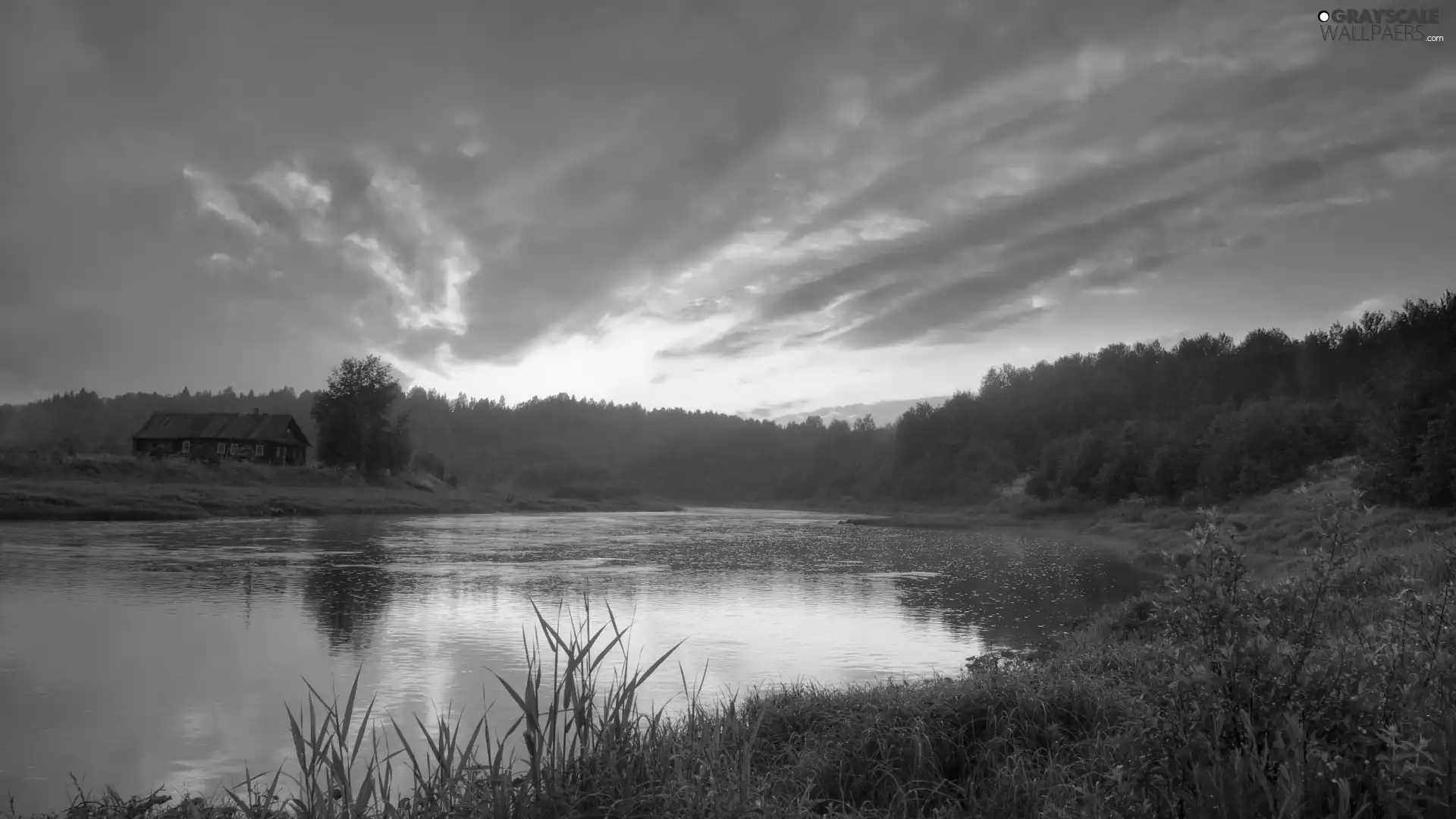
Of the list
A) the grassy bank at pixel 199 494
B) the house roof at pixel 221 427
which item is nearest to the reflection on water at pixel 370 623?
the grassy bank at pixel 199 494

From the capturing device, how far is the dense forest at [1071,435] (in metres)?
35.8

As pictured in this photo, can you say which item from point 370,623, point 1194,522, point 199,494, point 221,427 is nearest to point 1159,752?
point 370,623

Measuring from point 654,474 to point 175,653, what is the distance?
160 m

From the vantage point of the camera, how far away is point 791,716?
7.65 meters

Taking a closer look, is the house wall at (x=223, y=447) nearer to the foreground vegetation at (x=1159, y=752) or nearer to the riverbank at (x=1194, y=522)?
the riverbank at (x=1194, y=522)

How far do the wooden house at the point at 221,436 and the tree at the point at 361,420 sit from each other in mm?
6146

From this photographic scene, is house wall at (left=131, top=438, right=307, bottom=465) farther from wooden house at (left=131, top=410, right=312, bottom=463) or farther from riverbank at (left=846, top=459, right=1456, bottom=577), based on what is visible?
riverbank at (left=846, top=459, right=1456, bottom=577)

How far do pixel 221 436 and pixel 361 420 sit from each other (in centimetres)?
1490

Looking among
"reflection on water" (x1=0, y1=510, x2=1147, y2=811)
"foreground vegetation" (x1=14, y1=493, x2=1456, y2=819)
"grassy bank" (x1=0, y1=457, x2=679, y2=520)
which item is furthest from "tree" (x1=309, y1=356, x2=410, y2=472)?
"foreground vegetation" (x1=14, y1=493, x2=1456, y2=819)

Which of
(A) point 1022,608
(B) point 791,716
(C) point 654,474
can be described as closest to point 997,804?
(B) point 791,716

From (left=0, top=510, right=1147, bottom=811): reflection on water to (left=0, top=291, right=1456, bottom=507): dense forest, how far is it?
1793 cm

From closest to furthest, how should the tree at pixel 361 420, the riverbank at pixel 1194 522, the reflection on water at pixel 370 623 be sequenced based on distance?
the reflection on water at pixel 370 623 < the riverbank at pixel 1194 522 < the tree at pixel 361 420

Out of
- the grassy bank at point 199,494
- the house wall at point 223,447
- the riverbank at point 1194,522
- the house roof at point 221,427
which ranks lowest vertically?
the riverbank at point 1194,522

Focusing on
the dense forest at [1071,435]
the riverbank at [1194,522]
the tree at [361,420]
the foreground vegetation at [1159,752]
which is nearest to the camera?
the foreground vegetation at [1159,752]
